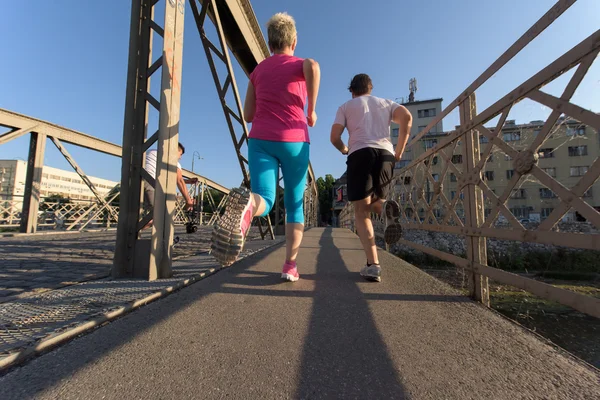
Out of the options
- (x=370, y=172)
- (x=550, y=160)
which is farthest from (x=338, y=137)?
(x=550, y=160)

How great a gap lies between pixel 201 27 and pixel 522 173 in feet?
10.9

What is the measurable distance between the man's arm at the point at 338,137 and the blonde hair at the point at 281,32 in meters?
0.75

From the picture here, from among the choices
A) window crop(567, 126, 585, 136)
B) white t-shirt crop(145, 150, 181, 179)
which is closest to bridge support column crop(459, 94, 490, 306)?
window crop(567, 126, 585, 136)

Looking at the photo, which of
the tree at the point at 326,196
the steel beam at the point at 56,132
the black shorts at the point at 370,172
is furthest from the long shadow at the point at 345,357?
the tree at the point at 326,196

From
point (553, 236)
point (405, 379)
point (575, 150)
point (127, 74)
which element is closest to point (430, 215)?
point (575, 150)

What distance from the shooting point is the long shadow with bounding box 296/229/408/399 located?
0.83 m

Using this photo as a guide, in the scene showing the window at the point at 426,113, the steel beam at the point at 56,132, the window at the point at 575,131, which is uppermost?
the window at the point at 426,113

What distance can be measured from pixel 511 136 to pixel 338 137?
48.9 inches

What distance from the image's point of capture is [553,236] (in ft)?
4.15

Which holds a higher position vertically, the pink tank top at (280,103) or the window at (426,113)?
the window at (426,113)

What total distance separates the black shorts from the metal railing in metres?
0.57

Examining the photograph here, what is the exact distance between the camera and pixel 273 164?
2.03 metres

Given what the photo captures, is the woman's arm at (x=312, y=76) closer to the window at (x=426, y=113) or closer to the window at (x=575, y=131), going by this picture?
the window at (x=575, y=131)

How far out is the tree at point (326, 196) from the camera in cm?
5441
